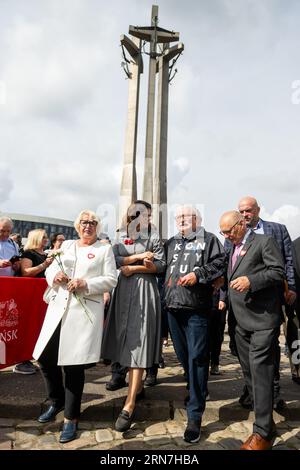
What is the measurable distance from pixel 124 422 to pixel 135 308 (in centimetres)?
103

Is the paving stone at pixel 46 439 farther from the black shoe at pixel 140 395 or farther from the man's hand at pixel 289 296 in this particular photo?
the man's hand at pixel 289 296

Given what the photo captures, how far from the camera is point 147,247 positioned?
148 inches

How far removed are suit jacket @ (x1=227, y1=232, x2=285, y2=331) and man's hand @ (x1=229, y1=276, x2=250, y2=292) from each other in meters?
0.04

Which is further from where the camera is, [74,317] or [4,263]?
[4,263]

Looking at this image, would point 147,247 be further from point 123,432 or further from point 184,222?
point 123,432

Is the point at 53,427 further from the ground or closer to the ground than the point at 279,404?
closer to the ground

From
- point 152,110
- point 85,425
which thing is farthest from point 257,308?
point 152,110

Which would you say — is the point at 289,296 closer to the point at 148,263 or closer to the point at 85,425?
the point at 148,263

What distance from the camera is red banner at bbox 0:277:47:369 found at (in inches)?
175

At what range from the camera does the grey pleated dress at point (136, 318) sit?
11.4 feet

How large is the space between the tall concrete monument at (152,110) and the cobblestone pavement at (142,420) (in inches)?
628

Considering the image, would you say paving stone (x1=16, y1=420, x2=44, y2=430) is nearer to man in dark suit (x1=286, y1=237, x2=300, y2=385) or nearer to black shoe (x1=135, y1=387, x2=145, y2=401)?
black shoe (x1=135, y1=387, x2=145, y2=401)

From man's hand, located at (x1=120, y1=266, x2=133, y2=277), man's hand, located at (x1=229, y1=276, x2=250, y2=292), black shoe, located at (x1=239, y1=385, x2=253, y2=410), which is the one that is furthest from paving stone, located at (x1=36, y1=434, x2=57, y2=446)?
man's hand, located at (x1=229, y1=276, x2=250, y2=292)

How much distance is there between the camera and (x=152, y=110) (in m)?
21.8
